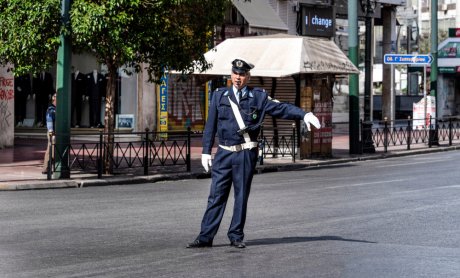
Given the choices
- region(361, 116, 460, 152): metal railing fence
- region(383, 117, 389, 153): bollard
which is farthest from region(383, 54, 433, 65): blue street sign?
region(383, 117, 389, 153): bollard

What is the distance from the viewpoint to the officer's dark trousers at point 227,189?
1034 centimetres

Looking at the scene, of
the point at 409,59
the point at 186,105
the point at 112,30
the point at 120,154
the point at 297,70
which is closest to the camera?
the point at 112,30

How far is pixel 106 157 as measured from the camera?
21453mm

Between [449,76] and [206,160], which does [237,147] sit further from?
[449,76]

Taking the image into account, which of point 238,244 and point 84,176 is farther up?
point 84,176

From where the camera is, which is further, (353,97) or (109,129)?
(353,97)

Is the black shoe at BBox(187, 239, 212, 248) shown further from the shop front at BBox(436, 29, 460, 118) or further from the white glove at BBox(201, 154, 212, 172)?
the shop front at BBox(436, 29, 460, 118)

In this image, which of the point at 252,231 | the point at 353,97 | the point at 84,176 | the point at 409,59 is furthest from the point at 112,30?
the point at 409,59

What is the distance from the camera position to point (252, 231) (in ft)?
39.2

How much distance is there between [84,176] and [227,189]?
417 inches

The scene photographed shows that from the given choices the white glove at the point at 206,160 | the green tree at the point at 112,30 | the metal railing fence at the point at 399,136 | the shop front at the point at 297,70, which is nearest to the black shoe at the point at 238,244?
the white glove at the point at 206,160

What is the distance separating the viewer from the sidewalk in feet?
63.5

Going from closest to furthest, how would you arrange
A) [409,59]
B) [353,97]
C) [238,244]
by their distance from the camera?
[238,244]
[353,97]
[409,59]

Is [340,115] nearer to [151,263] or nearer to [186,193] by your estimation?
[186,193]
